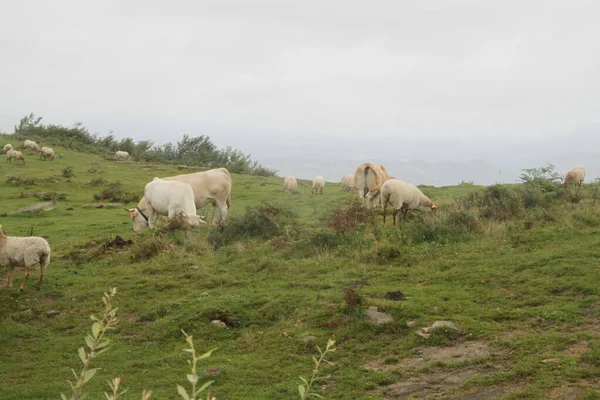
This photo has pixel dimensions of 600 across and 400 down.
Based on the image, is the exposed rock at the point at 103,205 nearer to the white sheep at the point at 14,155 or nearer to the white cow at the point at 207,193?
the white cow at the point at 207,193

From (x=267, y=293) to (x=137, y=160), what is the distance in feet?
113

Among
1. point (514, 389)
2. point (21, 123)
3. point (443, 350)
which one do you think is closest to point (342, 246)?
point (443, 350)

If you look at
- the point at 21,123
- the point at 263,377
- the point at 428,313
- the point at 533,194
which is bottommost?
the point at 263,377

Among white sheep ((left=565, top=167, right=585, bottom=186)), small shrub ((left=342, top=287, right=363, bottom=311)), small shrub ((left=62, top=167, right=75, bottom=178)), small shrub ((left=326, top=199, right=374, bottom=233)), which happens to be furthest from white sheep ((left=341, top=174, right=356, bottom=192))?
small shrub ((left=342, top=287, right=363, bottom=311))

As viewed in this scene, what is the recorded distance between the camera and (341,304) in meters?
9.89

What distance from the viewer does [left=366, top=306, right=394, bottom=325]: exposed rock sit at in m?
9.29

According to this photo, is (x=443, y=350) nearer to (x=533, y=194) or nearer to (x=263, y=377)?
(x=263, y=377)

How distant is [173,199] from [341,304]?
9.57 metres

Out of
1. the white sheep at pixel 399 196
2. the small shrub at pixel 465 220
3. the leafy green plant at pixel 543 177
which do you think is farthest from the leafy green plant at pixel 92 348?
the leafy green plant at pixel 543 177

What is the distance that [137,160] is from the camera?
43.7m

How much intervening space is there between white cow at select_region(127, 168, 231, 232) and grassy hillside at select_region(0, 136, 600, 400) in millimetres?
1973

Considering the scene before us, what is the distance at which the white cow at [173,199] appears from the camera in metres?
18.0

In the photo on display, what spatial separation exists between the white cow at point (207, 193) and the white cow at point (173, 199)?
0.70m

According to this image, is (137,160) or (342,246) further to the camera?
(137,160)
